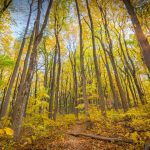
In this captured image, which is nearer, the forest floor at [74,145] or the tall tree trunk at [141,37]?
the forest floor at [74,145]

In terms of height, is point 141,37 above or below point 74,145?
above

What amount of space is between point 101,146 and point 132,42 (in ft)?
53.0

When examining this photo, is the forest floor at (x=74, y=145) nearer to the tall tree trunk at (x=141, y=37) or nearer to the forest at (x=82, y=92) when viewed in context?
the forest at (x=82, y=92)

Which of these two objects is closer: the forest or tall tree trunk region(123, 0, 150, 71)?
the forest

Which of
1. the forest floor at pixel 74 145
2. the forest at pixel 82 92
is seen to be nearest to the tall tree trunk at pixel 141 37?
the forest at pixel 82 92

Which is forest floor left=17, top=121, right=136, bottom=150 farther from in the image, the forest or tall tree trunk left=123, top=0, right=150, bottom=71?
tall tree trunk left=123, top=0, right=150, bottom=71

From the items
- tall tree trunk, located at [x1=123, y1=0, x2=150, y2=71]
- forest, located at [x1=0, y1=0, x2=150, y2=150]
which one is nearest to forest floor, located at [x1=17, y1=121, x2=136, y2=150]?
forest, located at [x1=0, y1=0, x2=150, y2=150]

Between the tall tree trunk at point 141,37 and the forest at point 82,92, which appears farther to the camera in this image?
the tall tree trunk at point 141,37

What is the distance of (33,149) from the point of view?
579 cm

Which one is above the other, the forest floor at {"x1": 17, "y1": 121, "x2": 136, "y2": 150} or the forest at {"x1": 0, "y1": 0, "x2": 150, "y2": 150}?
the forest at {"x1": 0, "y1": 0, "x2": 150, "y2": 150}

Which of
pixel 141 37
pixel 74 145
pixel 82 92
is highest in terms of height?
pixel 141 37

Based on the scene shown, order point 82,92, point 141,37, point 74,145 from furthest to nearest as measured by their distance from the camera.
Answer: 1. point 82,92
2. point 141,37
3. point 74,145

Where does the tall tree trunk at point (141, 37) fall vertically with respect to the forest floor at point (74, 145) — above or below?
above

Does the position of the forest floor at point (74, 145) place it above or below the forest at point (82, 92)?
below
